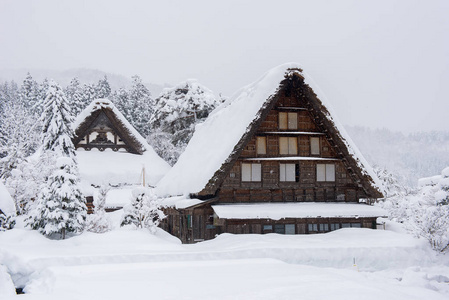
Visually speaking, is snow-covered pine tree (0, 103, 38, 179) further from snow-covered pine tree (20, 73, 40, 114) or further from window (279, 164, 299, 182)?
window (279, 164, 299, 182)

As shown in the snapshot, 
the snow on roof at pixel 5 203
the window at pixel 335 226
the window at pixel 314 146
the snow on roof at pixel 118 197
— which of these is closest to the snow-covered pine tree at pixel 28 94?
the snow on roof at pixel 118 197

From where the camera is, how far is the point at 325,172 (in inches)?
877

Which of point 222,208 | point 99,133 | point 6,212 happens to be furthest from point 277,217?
point 99,133

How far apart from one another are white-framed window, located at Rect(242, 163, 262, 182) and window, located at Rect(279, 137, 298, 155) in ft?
4.88

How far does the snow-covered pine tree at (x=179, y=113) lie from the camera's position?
44.0 m

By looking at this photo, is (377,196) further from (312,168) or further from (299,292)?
(299,292)

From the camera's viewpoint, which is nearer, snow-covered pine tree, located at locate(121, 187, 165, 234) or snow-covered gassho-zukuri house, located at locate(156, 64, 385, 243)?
snow-covered gassho-zukuri house, located at locate(156, 64, 385, 243)

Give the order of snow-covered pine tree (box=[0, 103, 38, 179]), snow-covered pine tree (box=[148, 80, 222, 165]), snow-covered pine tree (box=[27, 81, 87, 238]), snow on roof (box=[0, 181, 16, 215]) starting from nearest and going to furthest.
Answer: snow-covered pine tree (box=[27, 81, 87, 238]), snow on roof (box=[0, 181, 16, 215]), snow-covered pine tree (box=[0, 103, 38, 179]), snow-covered pine tree (box=[148, 80, 222, 165])

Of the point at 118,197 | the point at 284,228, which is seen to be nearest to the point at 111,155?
the point at 118,197

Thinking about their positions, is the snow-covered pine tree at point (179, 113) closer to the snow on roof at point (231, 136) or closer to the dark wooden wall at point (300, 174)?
the snow on roof at point (231, 136)

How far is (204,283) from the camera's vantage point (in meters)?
9.27

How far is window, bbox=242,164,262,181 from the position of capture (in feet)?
69.8

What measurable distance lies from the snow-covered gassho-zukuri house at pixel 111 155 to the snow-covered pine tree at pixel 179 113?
23.1 feet

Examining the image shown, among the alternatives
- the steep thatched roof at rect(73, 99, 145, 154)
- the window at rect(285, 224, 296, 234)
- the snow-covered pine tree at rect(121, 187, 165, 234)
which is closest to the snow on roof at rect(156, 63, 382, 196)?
the snow-covered pine tree at rect(121, 187, 165, 234)
